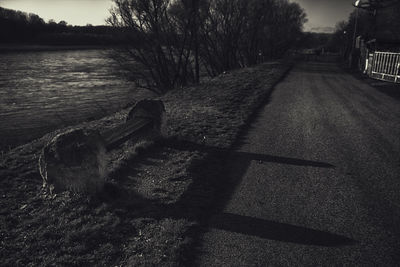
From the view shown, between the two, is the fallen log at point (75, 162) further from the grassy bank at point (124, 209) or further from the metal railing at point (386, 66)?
the metal railing at point (386, 66)

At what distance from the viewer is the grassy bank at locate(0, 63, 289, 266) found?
3705 millimetres

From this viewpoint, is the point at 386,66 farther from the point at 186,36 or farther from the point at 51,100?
the point at 51,100

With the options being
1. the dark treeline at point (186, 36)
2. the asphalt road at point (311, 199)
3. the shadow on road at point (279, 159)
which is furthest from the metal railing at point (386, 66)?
the shadow on road at point (279, 159)

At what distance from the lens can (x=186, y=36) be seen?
2409 cm

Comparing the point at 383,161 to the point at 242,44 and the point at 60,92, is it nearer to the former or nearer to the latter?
the point at 60,92

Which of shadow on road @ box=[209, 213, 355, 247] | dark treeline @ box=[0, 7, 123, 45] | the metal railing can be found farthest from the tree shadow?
dark treeline @ box=[0, 7, 123, 45]

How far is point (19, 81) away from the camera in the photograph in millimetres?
31891

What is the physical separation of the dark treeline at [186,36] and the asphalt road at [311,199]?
16.4 meters

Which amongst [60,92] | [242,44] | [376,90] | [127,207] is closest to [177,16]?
[60,92]

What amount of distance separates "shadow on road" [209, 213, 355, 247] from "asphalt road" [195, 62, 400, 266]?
13mm

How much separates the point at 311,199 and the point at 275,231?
1185 millimetres

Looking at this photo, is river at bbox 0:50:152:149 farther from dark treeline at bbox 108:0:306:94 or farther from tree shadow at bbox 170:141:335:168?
tree shadow at bbox 170:141:335:168

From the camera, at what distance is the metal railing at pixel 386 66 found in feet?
58.5

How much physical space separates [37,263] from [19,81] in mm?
34136
